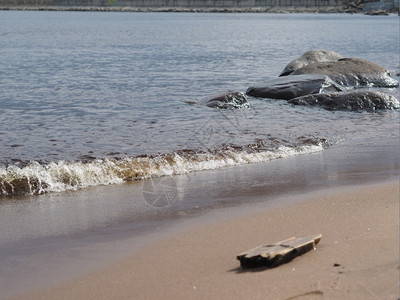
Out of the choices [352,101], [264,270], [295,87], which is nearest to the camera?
[264,270]

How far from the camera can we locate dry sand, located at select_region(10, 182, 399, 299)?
4391mm

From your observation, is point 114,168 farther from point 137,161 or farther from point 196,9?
point 196,9

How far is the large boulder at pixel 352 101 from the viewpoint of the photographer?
13305 mm

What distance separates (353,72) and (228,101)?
194 inches

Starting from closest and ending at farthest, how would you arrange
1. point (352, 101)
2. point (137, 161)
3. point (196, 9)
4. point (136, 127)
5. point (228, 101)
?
point (137, 161) < point (136, 127) < point (352, 101) < point (228, 101) < point (196, 9)

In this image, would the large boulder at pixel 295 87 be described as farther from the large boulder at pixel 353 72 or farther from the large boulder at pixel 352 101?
the large boulder at pixel 353 72

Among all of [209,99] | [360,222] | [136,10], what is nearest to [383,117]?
[209,99]

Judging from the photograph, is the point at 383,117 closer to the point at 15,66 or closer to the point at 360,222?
the point at 360,222

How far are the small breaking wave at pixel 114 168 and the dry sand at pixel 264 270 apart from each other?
2.36 metres

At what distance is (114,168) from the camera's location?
851cm

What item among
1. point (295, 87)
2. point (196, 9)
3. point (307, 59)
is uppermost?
point (196, 9)

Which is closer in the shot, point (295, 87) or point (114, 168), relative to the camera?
point (114, 168)

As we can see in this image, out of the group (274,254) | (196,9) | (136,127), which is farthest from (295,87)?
(196,9)

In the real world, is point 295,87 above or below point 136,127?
above
